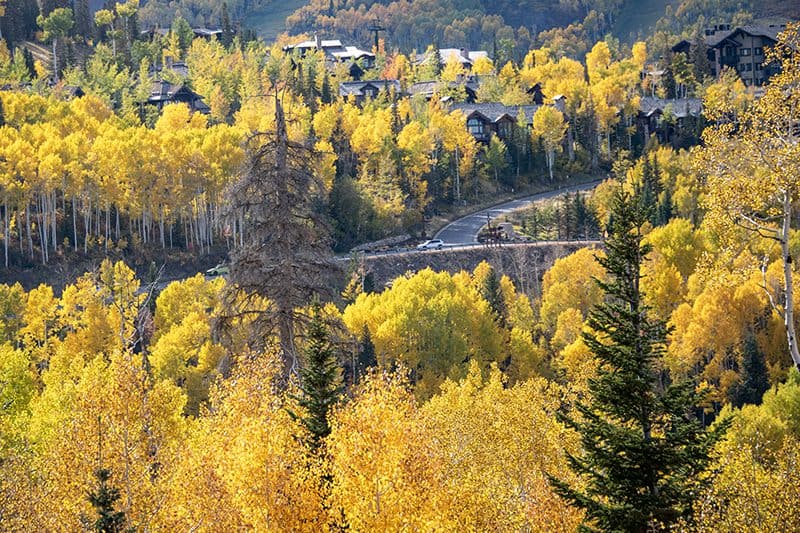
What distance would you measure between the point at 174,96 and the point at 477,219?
35.3m

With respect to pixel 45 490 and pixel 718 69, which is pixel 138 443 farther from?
pixel 718 69

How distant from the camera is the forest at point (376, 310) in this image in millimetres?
18828

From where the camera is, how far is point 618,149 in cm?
11094

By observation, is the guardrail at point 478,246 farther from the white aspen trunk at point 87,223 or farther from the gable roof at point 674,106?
the gable roof at point 674,106

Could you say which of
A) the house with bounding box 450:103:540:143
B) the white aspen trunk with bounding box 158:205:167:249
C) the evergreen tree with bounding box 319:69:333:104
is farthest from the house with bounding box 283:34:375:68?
the white aspen trunk with bounding box 158:205:167:249

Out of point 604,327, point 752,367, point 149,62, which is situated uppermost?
point 149,62

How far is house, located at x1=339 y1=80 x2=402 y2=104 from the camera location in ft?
396

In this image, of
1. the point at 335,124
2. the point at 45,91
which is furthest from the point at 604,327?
the point at 45,91

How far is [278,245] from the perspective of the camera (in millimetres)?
26375

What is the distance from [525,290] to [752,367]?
27198mm

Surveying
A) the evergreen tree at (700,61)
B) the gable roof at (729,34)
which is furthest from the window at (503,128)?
the gable roof at (729,34)

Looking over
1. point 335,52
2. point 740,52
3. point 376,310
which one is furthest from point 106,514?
point 335,52

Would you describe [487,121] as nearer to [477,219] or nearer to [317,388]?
[477,219]

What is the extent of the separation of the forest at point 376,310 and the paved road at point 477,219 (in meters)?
2.83
